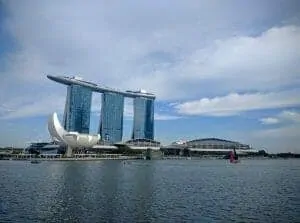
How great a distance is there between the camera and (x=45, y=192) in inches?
1756

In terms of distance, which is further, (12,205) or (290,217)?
(12,205)

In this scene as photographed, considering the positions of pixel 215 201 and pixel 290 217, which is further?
pixel 215 201

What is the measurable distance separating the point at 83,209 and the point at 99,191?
12543 mm

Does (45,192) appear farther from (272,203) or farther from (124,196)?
(272,203)

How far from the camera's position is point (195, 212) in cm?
3200

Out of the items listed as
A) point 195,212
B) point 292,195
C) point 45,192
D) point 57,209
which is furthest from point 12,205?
point 292,195

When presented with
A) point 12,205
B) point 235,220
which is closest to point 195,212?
point 235,220

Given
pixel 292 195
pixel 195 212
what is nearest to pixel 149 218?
pixel 195 212

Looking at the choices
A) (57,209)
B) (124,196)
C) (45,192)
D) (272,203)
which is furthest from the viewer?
(45,192)

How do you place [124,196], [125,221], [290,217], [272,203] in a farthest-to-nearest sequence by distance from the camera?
1. [124,196]
2. [272,203]
3. [290,217]
4. [125,221]

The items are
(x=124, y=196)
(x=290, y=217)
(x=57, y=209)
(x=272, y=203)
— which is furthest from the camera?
(x=124, y=196)

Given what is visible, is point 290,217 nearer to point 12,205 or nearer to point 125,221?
point 125,221

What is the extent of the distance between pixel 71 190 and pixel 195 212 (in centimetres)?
1917

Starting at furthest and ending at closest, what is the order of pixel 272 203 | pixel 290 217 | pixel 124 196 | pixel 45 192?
pixel 45 192 < pixel 124 196 < pixel 272 203 < pixel 290 217
